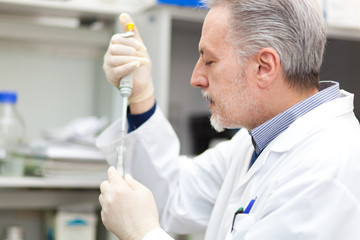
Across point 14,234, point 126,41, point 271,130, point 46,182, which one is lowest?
point 14,234

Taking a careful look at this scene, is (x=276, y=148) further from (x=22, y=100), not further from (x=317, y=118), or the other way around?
(x=22, y=100)

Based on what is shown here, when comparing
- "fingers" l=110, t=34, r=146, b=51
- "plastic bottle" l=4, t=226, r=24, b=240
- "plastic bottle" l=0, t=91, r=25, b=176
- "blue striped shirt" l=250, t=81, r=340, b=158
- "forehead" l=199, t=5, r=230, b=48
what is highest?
"forehead" l=199, t=5, r=230, b=48

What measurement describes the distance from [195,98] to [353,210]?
116 centimetres

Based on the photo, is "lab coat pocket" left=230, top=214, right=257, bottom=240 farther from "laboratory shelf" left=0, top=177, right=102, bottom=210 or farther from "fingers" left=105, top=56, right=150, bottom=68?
"laboratory shelf" left=0, top=177, right=102, bottom=210

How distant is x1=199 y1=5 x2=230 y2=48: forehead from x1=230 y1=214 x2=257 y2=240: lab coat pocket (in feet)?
1.28

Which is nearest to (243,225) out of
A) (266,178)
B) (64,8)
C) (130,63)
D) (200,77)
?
(266,178)

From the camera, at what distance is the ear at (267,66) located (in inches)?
42.7

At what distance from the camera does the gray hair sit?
108cm

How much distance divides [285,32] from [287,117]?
186mm

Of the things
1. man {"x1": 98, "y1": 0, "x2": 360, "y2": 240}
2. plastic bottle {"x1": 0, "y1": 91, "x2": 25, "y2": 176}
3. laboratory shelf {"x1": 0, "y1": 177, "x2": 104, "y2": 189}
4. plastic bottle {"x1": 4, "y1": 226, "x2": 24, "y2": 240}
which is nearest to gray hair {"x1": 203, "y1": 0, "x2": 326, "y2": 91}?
man {"x1": 98, "y1": 0, "x2": 360, "y2": 240}

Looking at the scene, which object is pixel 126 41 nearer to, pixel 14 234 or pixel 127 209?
pixel 127 209

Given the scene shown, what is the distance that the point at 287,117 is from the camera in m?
1.12

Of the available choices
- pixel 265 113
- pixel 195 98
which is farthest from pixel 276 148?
pixel 195 98

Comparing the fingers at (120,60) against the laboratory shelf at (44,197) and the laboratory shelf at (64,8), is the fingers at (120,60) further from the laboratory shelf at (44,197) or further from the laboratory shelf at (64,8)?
the laboratory shelf at (44,197)
